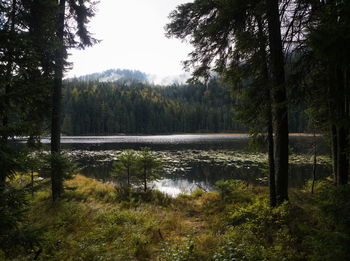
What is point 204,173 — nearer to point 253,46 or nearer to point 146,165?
point 146,165

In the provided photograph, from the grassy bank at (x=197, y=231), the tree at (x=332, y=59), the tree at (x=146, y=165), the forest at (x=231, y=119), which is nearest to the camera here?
the tree at (x=332, y=59)

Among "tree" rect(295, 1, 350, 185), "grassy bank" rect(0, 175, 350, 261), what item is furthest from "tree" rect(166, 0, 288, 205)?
"grassy bank" rect(0, 175, 350, 261)

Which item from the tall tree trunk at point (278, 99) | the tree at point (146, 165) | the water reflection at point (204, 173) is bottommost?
the water reflection at point (204, 173)

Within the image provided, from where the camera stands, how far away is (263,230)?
5.51 metres

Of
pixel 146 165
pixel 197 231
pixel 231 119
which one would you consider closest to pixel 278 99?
pixel 231 119

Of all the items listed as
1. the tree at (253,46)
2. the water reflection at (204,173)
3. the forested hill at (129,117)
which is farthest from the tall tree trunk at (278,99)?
the forested hill at (129,117)

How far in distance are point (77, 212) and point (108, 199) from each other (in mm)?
2462

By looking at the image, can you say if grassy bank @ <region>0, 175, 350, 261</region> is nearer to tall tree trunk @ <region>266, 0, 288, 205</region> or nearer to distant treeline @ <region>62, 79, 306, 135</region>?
tall tree trunk @ <region>266, 0, 288, 205</region>

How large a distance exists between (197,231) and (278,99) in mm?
4974

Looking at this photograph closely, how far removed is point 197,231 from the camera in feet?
21.5

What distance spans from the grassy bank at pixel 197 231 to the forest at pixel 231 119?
31mm

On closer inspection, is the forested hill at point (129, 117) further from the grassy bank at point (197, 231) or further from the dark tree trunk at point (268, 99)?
the grassy bank at point (197, 231)

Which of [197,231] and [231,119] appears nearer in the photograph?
[231,119]

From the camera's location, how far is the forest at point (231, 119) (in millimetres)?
3143
